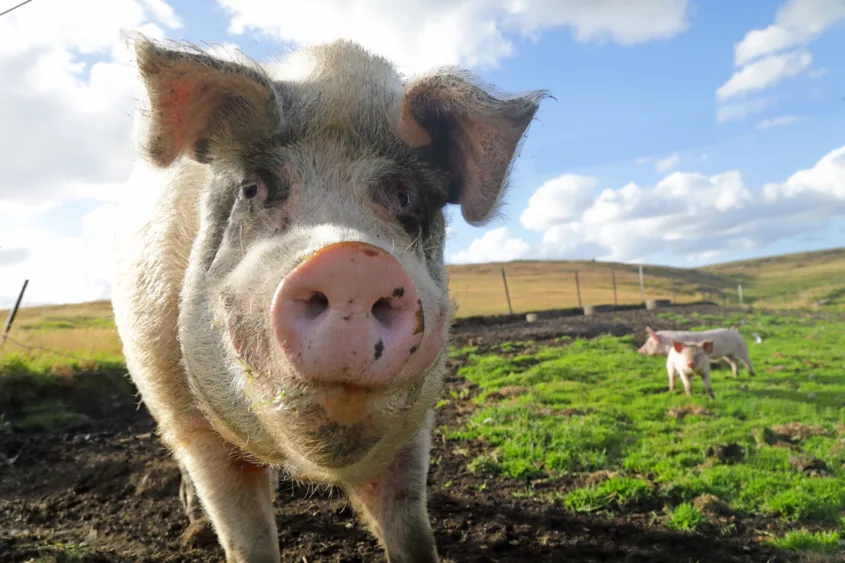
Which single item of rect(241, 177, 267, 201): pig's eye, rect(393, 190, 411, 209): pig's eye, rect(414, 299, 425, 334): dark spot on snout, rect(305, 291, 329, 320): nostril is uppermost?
rect(241, 177, 267, 201): pig's eye

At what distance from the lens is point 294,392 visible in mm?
1762

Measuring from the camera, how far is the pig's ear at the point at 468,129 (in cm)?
249

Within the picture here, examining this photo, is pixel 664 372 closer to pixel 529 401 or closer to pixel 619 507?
pixel 529 401

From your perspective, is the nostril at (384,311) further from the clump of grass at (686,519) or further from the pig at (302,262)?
the clump of grass at (686,519)

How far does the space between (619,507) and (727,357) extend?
802 centimetres

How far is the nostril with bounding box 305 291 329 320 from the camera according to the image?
1.67m

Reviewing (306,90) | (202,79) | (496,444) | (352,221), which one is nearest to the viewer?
(352,221)

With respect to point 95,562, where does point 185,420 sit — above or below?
above

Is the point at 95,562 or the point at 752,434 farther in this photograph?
the point at 752,434

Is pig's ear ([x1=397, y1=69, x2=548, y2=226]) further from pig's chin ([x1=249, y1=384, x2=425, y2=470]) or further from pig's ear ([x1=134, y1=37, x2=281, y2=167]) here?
pig's chin ([x1=249, y1=384, x2=425, y2=470])

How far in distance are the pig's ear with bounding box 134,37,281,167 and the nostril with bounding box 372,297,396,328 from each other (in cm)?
105

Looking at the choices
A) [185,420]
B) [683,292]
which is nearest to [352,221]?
[185,420]

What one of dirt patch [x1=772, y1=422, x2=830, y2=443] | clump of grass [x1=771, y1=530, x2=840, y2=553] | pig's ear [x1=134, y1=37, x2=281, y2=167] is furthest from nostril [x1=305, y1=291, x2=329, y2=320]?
dirt patch [x1=772, y1=422, x2=830, y2=443]

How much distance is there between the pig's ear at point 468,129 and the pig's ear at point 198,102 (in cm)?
61
